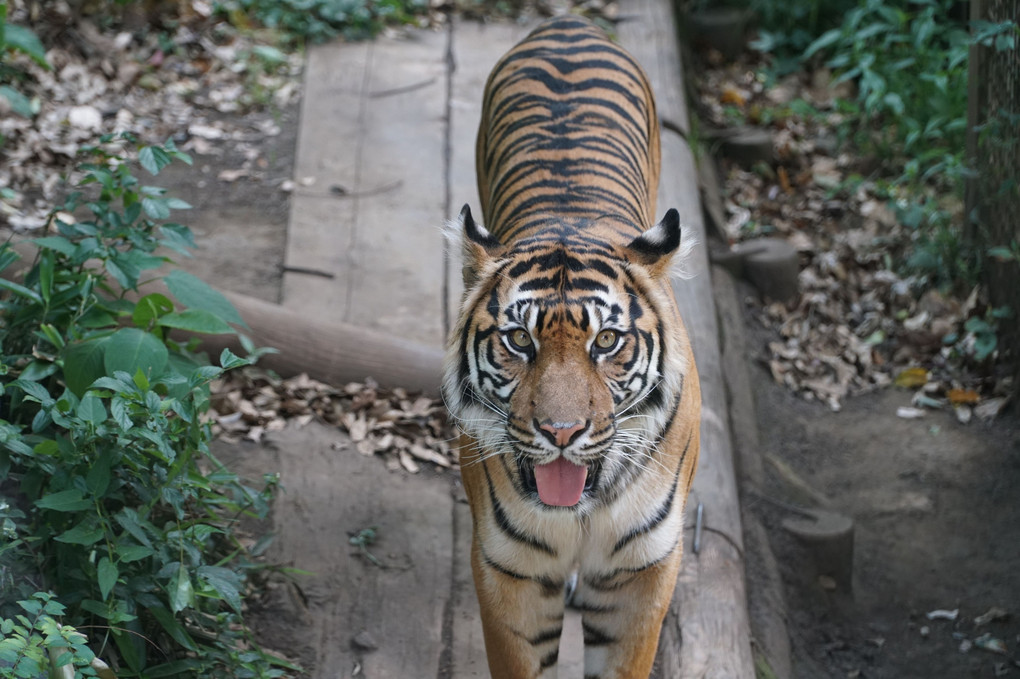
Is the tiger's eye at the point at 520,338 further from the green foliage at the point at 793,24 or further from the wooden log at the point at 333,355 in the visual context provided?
the green foliage at the point at 793,24

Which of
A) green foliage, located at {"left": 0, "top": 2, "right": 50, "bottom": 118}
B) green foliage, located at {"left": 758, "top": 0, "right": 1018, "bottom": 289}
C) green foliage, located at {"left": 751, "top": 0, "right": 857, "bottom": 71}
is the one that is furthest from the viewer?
Result: green foliage, located at {"left": 751, "top": 0, "right": 857, "bottom": 71}

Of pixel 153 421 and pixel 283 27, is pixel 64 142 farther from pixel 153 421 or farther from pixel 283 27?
pixel 153 421

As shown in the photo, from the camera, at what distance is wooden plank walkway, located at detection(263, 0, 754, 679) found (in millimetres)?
3447

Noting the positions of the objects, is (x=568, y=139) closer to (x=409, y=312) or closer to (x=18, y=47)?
(x=409, y=312)

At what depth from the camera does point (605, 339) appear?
261 centimetres

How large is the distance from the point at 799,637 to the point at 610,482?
1.93m

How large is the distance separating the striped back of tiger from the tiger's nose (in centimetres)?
69

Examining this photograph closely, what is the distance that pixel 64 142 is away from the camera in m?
5.94

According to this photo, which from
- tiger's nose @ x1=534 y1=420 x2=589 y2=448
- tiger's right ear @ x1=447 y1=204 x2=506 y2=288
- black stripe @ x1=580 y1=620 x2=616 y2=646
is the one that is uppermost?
tiger's right ear @ x1=447 y1=204 x2=506 y2=288

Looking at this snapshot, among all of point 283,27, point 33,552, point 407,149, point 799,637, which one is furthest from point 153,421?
point 283,27

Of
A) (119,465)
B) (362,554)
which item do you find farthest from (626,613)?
(119,465)

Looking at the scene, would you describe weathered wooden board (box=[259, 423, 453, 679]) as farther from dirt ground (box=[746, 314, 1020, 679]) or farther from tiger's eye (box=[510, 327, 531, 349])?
dirt ground (box=[746, 314, 1020, 679])

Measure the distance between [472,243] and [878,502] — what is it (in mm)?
2920

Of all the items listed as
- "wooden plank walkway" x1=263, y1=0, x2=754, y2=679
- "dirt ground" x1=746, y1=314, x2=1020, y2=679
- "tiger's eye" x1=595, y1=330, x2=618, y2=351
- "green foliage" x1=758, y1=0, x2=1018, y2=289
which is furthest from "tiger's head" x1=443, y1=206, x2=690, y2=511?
"green foliage" x1=758, y1=0, x2=1018, y2=289
